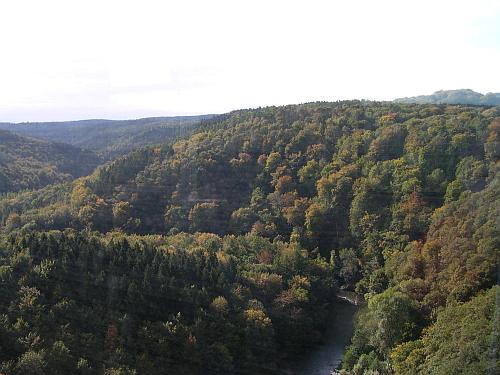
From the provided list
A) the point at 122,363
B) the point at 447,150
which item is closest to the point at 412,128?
the point at 447,150

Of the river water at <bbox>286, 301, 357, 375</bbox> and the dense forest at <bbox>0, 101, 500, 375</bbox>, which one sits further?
the river water at <bbox>286, 301, 357, 375</bbox>

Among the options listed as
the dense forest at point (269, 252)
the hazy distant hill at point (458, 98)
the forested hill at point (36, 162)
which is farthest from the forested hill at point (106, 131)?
the dense forest at point (269, 252)

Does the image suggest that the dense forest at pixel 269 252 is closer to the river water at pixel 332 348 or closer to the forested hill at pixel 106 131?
the river water at pixel 332 348

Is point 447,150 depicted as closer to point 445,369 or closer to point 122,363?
point 445,369

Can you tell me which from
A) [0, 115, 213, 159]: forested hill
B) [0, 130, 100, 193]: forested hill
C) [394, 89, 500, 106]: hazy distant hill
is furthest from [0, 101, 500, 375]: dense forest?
[394, 89, 500, 106]: hazy distant hill

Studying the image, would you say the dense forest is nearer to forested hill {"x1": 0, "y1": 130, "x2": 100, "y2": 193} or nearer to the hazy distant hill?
forested hill {"x1": 0, "y1": 130, "x2": 100, "y2": 193}

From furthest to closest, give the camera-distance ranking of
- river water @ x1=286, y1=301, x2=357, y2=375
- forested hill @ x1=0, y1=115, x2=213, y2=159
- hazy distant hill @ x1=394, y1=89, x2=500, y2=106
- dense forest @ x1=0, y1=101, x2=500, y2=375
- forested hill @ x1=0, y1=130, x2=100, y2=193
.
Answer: forested hill @ x1=0, y1=115, x2=213, y2=159
hazy distant hill @ x1=394, y1=89, x2=500, y2=106
forested hill @ x1=0, y1=130, x2=100, y2=193
river water @ x1=286, y1=301, x2=357, y2=375
dense forest @ x1=0, y1=101, x2=500, y2=375
